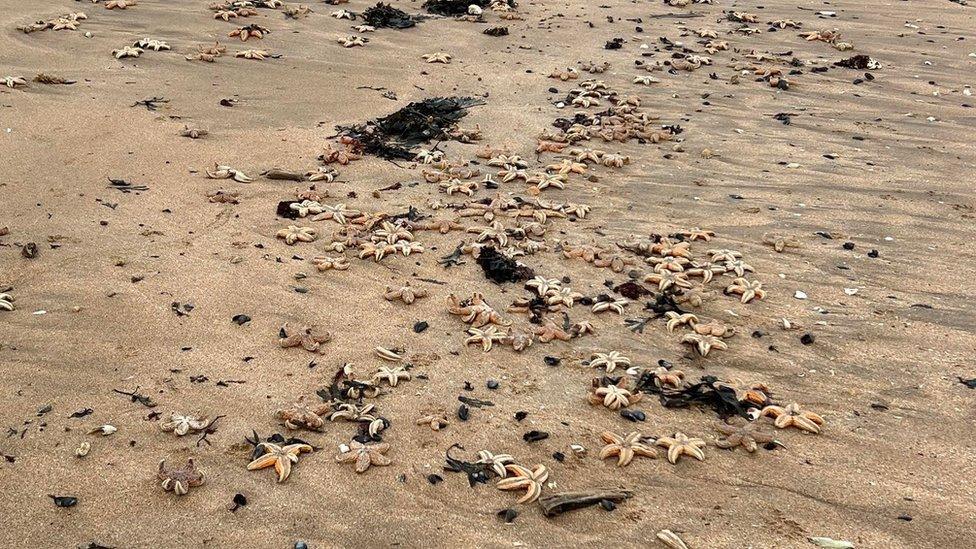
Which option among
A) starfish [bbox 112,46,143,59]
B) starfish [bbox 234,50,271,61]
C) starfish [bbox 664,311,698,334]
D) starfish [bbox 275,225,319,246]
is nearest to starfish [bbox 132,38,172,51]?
starfish [bbox 112,46,143,59]

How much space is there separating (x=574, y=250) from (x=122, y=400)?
3.80m

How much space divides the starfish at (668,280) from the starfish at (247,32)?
8.08 meters

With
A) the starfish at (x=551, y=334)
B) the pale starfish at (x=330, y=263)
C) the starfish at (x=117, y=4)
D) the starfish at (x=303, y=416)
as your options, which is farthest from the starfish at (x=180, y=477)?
the starfish at (x=117, y=4)

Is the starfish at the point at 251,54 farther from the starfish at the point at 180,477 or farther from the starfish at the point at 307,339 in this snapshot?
the starfish at the point at 180,477

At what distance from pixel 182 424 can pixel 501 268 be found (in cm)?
288

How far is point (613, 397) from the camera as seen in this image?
5.17 meters

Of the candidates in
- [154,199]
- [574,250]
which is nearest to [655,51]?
[574,250]

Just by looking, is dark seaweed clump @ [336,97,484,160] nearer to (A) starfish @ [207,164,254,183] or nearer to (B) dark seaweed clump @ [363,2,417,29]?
(A) starfish @ [207,164,254,183]

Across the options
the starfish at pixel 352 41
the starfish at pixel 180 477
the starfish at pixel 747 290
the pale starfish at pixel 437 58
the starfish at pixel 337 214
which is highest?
the starfish at pixel 352 41

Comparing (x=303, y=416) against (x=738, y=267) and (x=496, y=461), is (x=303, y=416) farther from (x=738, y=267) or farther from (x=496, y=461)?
(x=738, y=267)

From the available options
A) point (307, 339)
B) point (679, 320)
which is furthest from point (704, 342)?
point (307, 339)

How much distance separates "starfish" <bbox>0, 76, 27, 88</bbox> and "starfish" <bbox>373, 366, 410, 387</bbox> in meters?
7.20

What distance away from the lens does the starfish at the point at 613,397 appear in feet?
16.9

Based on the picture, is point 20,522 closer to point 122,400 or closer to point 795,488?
point 122,400
